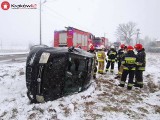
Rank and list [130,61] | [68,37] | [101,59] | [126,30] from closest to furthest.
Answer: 1. [130,61]
2. [101,59]
3. [68,37]
4. [126,30]

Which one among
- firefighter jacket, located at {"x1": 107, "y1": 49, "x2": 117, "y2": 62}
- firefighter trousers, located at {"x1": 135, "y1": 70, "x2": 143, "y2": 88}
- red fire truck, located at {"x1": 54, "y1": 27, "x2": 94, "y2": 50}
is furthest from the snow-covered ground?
red fire truck, located at {"x1": 54, "y1": 27, "x2": 94, "y2": 50}

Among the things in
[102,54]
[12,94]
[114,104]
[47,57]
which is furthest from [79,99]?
[102,54]

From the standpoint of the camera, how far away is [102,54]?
984 centimetres

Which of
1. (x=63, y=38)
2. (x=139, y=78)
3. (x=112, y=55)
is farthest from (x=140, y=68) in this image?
(x=63, y=38)

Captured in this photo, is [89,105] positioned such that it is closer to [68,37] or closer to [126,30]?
[68,37]

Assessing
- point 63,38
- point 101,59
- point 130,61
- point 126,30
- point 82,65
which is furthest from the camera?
point 126,30

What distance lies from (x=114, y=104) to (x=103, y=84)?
2.09 m

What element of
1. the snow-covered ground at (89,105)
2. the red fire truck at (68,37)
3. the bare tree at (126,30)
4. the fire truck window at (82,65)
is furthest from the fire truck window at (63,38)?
the bare tree at (126,30)

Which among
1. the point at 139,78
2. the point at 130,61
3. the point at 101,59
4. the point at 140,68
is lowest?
the point at 139,78

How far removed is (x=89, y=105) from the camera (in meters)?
5.36

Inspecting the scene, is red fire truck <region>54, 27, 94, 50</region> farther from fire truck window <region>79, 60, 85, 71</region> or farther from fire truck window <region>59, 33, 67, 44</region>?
fire truck window <region>79, 60, 85, 71</region>

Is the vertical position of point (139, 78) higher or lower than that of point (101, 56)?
lower

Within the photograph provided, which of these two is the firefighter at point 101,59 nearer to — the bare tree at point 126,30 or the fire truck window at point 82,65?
the fire truck window at point 82,65

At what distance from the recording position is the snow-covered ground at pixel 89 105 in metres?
4.77
